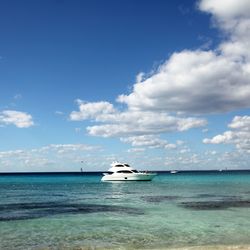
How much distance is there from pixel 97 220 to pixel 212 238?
10662 millimetres

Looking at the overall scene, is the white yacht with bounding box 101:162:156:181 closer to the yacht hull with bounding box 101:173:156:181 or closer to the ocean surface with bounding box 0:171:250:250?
the yacht hull with bounding box 101:173:156:181

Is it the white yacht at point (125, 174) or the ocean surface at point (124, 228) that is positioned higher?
the white yacht at point (125, 174)

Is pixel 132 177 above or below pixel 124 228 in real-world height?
above

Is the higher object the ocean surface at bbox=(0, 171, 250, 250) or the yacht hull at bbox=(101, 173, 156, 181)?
the yacht hull at bbox=(101, 173, 156, 181)

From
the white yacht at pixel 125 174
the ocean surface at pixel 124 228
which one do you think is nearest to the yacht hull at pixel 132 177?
the white yacht at pixel 125 174

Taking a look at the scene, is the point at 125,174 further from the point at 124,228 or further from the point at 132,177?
the point at 124,228

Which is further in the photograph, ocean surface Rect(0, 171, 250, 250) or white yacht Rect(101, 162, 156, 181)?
white yacht Rect(101, 162, 156, 181)

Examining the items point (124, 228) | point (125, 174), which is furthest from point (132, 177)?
point (124, 228)

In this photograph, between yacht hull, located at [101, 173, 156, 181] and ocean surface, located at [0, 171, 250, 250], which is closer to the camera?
ocean surface, located at [0, 171, 250, 250]

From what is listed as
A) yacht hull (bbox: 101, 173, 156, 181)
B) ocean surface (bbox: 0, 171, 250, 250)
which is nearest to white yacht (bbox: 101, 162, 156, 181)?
yacht hull (bbox: 101, 173, 156, 181)

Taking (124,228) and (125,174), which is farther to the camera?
(125,174)

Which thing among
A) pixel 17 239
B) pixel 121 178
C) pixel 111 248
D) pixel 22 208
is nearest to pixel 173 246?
pixel 111 248

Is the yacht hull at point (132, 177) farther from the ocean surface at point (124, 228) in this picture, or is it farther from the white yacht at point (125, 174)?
the ocean surface at point (124, 228)

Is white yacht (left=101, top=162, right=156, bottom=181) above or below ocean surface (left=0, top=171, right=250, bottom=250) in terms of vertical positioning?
above
